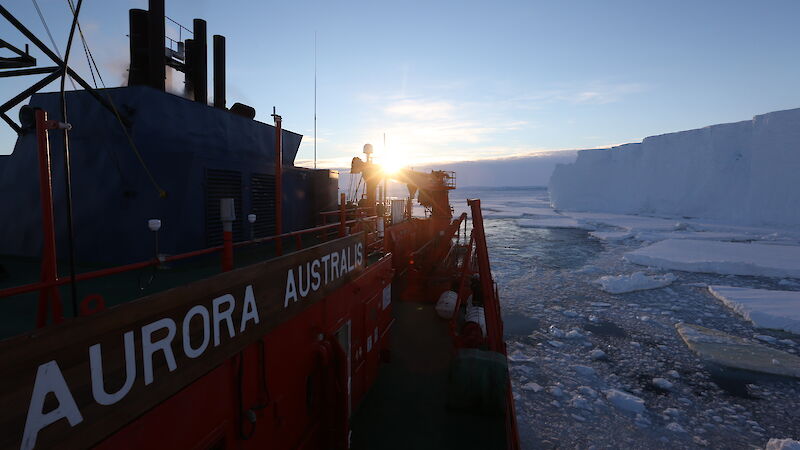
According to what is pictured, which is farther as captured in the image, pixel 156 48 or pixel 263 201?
pixel 263 201

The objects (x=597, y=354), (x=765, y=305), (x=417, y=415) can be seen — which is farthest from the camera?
(x=765, y=305)

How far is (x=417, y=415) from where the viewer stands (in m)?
7.84

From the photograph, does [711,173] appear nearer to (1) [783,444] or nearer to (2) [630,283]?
(2) [630,283]

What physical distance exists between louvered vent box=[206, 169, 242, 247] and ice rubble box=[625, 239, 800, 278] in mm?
30352

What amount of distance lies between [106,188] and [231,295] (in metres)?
4.92

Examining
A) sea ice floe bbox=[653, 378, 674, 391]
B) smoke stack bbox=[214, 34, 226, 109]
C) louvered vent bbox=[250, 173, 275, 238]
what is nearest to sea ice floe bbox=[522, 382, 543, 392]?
sea ice floe bbox=[653, 378, 674, 391]

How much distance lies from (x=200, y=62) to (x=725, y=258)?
118 ft

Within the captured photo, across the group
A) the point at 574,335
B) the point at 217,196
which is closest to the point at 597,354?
the point at 574,335

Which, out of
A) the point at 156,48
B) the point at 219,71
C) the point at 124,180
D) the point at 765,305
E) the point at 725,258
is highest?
the point at 219,71

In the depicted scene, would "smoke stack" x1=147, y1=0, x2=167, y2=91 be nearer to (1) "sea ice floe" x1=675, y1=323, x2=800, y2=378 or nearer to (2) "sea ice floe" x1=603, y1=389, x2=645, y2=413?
(2) "sea ice floe" x1=603, y1=389, x2=645, y2=413

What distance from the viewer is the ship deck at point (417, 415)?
709 cm

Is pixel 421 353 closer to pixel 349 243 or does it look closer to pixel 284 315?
pixel 349 243

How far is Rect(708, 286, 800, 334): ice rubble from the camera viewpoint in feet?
56.1

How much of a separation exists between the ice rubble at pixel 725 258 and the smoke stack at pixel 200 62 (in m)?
30.9
